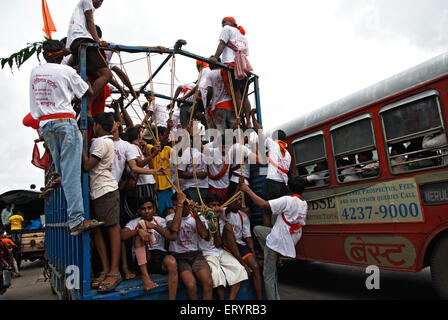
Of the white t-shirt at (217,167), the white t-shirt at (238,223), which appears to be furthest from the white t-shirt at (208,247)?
the white t-shirt at (217,167)

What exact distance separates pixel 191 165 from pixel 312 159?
95.6 inches

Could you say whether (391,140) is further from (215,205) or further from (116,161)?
(116,161)

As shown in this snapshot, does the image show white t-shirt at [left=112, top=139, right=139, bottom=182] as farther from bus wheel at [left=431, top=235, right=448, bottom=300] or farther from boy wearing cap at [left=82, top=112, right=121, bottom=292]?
bus wheel at [left=431, top=235, right=448, bottom=300]

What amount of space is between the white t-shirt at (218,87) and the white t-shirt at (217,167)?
889mm

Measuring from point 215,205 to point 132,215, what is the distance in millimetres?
1059

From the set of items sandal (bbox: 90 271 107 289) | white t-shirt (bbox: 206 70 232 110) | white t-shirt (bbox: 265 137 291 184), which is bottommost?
sandal (bbox: 90 271 107 289)

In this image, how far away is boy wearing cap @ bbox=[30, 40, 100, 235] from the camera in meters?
2.96

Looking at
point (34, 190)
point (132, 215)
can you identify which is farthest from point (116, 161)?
point (34, 190)

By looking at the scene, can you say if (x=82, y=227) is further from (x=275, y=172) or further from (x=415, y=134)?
(x=415, y=134)

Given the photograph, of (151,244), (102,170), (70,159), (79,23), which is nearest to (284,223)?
(151,244)

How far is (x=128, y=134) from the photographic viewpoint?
4.43 meters

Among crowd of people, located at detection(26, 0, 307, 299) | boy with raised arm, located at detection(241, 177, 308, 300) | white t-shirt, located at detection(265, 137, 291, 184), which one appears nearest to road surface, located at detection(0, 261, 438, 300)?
boy with raised arm, located at detection(241, 177, 308, 300)

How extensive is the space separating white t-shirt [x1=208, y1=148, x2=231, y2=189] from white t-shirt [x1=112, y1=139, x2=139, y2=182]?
1242 millimetres

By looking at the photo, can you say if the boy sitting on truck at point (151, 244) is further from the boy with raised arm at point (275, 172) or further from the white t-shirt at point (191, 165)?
the boy with raised arm at point (275, 172)
